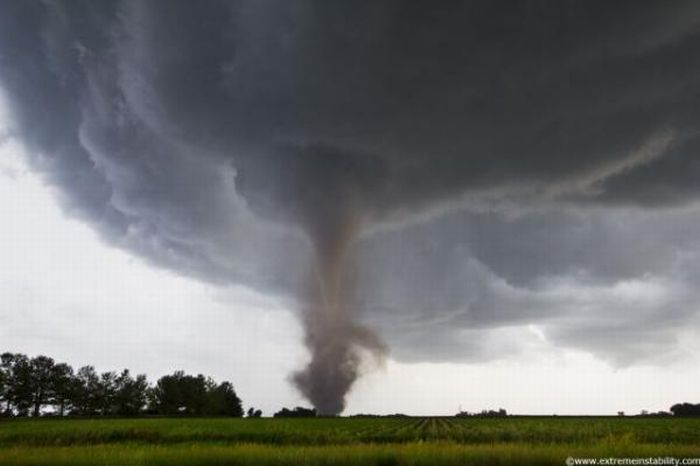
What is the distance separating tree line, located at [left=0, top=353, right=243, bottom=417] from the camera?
136000 millimetres

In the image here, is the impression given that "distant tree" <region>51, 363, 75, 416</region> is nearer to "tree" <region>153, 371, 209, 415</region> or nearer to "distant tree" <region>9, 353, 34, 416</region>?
"distant tree" <region>9, 353, 34, 416</region>

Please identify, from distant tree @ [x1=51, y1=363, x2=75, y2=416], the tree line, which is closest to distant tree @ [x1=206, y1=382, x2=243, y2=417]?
the tree line

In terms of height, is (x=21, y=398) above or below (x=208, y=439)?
above

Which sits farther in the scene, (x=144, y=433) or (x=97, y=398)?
(x=97, y=398)

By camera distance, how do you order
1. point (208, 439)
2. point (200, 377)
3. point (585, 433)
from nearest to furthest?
point (585, 433) < point (208, 439) < point (200, 377)

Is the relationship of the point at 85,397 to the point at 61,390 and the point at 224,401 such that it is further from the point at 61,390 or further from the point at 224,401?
the point at 224,401

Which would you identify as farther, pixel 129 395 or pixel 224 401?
pixel 224 401

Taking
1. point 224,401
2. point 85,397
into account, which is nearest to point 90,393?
point 85,397

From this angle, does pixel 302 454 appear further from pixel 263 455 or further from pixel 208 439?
Answer: pixel 208 439

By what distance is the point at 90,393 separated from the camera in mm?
146500

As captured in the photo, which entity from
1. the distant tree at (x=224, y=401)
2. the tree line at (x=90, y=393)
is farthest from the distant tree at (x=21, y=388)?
the distant tree at (x=224, y=401)

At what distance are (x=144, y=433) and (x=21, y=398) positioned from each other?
11108 centimetres

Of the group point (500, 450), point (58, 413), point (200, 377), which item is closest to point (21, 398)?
point (58, 413)

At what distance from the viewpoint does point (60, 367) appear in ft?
479
